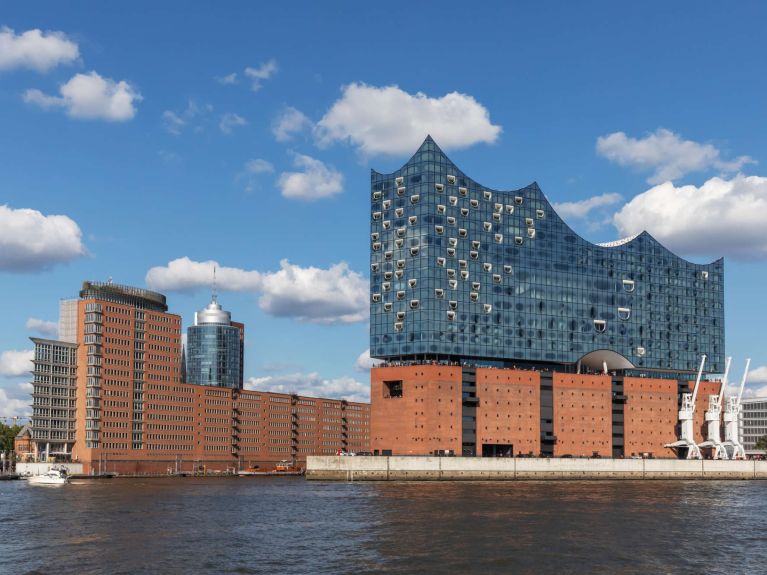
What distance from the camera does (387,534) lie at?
281 feet

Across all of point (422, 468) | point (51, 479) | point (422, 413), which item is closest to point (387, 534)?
point (422, 468)

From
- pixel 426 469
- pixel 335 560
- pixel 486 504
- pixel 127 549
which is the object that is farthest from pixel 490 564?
pixel 426 469

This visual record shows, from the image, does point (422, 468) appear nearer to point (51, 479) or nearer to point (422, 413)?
point (422, 413)

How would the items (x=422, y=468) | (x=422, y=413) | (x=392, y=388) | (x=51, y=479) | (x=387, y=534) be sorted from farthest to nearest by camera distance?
(x=392, y=388), (x=422, y=413), (x=51, y=479), (x=422, y=468), (x=387, y=534)

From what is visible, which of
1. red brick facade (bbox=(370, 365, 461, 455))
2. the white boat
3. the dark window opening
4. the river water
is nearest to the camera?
the river water

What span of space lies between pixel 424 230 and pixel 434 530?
114m

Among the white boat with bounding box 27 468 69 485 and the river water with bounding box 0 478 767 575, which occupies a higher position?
the river water with bounding box 0 478 767 575

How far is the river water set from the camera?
68.7m

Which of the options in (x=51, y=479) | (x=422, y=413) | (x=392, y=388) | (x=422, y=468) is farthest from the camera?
(x=392, y=388)

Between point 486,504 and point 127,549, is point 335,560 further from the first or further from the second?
point 486,504

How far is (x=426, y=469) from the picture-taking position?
18538cm

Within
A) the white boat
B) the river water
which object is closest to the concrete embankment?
the white boat

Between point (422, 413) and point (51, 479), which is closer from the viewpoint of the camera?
point (51, 479)

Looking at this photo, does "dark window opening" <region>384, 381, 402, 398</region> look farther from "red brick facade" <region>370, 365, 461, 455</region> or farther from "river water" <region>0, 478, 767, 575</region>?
"river water" <region>0, 478, 767, 575</region>
